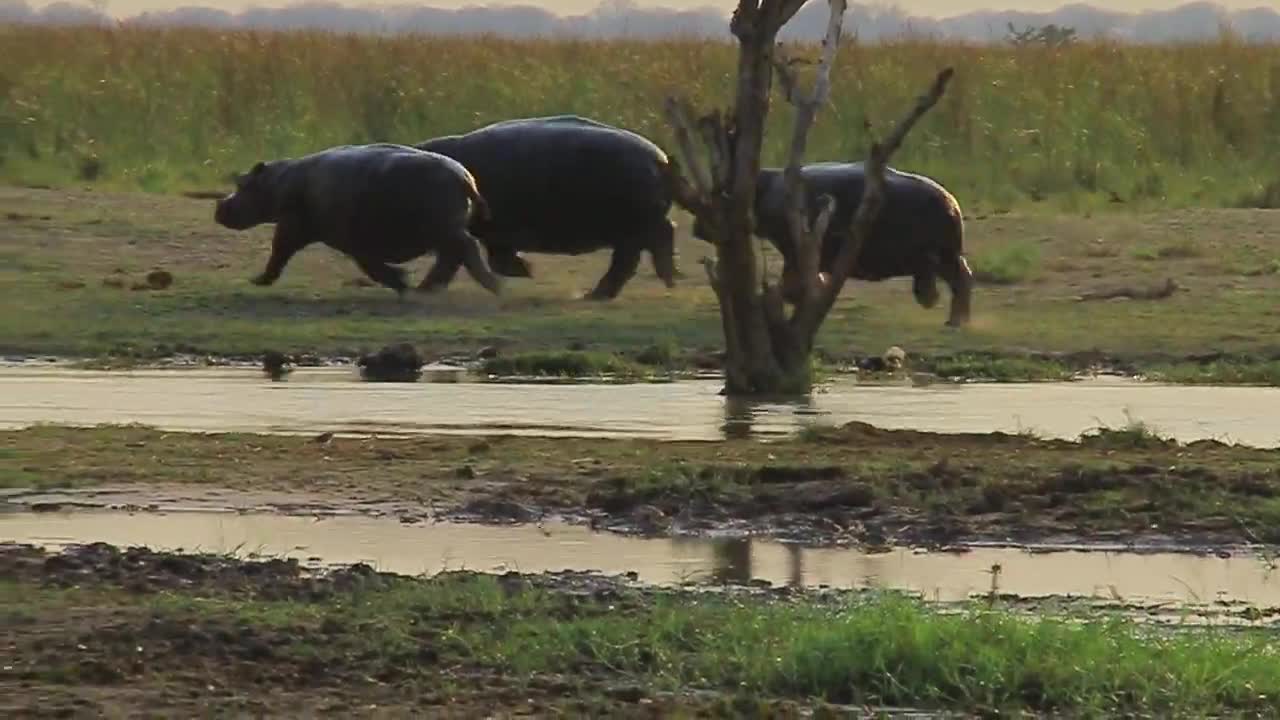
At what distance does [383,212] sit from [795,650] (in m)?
10.7

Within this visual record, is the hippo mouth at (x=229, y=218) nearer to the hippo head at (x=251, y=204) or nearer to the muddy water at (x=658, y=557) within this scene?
the hippo head at (x=251, y=204)

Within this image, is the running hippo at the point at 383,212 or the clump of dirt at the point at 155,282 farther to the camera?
the running hippo at the point at 383,212

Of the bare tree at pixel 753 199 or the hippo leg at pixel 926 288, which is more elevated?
the bare tree at pixel 753 199

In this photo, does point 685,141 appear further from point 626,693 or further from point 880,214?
point 626,693

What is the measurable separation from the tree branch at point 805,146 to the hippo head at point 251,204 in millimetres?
6133

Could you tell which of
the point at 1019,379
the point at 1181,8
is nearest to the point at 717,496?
the point at 1019,379

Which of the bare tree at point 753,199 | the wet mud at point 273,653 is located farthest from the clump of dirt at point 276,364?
the wet mud at point 273,653

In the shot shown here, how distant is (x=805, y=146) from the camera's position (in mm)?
12148

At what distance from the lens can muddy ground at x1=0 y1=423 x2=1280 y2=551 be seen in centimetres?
865

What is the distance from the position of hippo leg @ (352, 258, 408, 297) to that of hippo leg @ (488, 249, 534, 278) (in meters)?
0.83

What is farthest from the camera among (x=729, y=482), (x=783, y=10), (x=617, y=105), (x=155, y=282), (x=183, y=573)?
(x=617, y=105)

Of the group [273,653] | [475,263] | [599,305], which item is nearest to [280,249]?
[475,263]

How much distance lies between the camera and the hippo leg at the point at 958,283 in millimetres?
15641

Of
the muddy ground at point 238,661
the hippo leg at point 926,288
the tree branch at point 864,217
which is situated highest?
the tree branch at point 864,217
